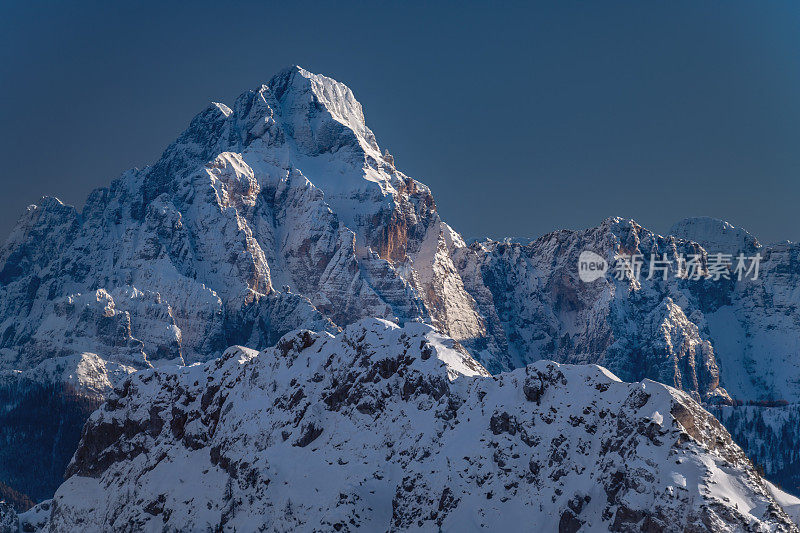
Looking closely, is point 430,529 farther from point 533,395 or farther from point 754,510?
point 754,510

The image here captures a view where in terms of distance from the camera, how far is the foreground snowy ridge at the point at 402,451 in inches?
4466

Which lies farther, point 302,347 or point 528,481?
point 302,347

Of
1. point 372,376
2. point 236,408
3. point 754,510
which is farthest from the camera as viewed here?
point 236,408

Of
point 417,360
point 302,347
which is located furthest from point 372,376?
point 302,347

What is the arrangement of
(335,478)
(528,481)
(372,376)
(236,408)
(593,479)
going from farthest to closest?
(236,408) < (372,376) < (335,478) < (528,481) < (593,479)

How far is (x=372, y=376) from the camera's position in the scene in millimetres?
162000

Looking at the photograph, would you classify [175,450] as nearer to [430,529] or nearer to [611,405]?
[430,529]

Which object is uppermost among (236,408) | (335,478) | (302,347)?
(302,347)

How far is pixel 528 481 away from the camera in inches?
5153

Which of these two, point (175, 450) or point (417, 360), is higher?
point (417, 360)

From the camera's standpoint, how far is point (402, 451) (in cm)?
14900

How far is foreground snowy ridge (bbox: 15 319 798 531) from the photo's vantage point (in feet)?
372

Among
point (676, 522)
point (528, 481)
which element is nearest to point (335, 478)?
point (528, 481)

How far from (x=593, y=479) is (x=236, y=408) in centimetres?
7597
